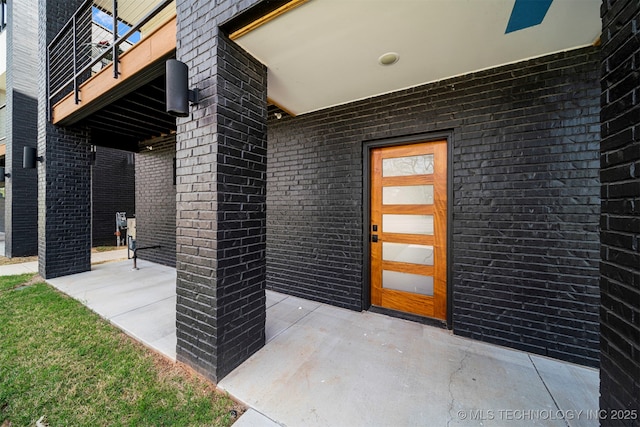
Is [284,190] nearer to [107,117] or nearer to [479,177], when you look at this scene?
[479,177]

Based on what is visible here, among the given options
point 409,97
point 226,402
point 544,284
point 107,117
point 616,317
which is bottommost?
point 226,402

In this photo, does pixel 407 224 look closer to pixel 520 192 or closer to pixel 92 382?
pixel 520 192

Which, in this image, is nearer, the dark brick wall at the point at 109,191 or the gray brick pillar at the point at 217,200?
the gray brick pillar at the point at 217,200

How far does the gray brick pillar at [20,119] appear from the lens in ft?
20.1

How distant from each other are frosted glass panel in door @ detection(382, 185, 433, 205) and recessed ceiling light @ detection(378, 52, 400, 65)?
1.37 meters

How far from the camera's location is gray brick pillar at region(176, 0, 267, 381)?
1.95 meters

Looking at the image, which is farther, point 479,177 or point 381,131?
point 381,131

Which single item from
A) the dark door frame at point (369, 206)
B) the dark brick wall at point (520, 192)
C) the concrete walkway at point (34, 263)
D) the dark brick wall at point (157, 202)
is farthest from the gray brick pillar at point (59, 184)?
the dark door frame at point (369, 206)

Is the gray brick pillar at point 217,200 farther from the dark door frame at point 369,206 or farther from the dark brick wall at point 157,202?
the dark brick wall at point 157,202

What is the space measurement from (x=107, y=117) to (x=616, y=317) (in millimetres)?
6603

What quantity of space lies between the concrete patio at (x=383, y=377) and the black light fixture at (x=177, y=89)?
2155 millimetres

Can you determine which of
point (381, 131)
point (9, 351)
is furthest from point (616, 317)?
point (9, 351)

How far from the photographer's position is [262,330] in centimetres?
237

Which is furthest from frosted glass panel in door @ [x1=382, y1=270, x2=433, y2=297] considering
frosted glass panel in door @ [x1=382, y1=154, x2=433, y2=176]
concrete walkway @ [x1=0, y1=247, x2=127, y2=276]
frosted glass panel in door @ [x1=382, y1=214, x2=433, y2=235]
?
concrete walkway @ [x1=0, y1=247, x2=127, y2=276]
